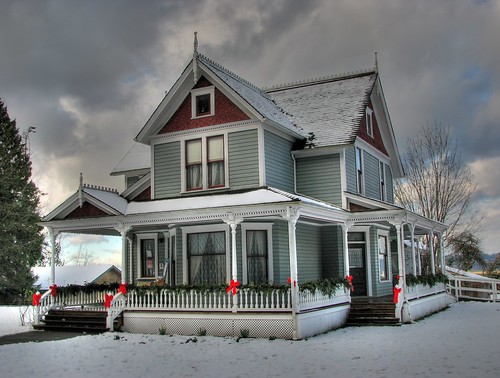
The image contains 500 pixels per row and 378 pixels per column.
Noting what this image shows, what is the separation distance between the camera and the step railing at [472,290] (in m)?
29.6

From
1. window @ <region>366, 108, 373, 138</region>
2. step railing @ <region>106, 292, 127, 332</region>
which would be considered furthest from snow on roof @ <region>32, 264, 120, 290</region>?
window @ <region>366, 108, 373, 138</region>

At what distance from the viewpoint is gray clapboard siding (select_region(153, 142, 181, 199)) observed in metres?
22.1

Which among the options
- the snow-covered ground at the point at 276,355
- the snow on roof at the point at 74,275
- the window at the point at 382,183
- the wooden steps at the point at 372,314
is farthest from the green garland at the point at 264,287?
the snow on roof at the point at 74,275

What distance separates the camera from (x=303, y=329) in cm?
1728

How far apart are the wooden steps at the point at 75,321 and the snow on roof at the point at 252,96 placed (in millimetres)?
8693

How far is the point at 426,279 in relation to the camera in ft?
79.1

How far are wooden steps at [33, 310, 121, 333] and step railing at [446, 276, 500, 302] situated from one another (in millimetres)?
17890

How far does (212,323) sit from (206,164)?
19.8 feet

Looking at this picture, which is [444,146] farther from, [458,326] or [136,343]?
[136,343]

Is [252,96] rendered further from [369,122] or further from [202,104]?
[369,122]

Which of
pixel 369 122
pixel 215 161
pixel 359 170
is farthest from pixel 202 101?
pixel 369 122

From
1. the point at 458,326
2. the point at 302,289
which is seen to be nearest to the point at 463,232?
the point at 458,326

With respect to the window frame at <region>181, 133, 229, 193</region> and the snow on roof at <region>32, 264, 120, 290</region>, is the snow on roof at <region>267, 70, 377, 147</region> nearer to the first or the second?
the window frame at <region>181, 133, 229, 193</region>

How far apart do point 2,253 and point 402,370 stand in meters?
36.2
